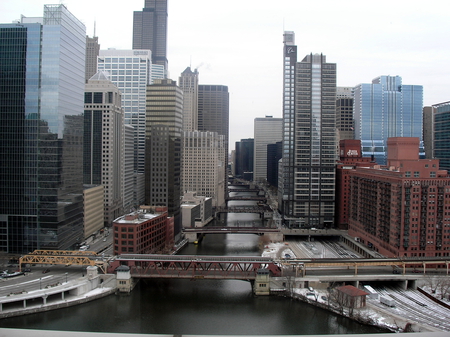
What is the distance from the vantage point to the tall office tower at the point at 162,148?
44.0 meters

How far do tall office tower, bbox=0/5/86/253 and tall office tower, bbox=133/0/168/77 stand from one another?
346ft

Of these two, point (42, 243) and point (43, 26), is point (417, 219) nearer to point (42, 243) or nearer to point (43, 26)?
point (42, 243)

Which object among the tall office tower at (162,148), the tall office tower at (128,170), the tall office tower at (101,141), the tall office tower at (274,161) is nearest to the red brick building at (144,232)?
the tall office tower at (162,148)

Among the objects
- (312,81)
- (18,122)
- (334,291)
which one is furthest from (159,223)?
(312,81)

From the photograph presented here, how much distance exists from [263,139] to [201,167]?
7821cm

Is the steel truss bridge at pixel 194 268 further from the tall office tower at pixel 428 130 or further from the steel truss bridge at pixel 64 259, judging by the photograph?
the tall office tower at pixel 428 130

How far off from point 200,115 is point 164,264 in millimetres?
107818

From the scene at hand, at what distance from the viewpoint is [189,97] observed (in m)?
121

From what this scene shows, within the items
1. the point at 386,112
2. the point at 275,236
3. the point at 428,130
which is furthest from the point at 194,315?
the point at 428,130

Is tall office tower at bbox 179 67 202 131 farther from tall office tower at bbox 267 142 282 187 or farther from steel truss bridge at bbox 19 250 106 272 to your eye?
steel truss bridge at bbox 19 250 106 272

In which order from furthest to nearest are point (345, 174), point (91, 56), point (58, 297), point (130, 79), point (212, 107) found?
point (212, 107) → point (91, 56) → point (130, 79) → point (345, 174) → point (58, 297)

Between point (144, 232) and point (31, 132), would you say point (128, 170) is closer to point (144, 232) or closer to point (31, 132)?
point (144, 232)

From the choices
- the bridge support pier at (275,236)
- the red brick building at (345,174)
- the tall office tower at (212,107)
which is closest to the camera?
the bridge support pier at (275,236)

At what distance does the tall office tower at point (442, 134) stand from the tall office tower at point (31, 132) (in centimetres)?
6103
